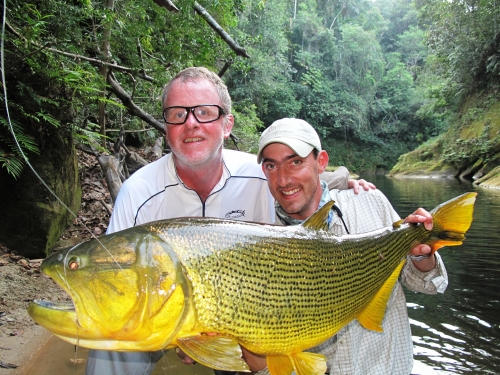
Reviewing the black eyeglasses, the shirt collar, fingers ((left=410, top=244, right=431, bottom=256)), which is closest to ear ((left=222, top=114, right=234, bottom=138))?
the black eyeglasses

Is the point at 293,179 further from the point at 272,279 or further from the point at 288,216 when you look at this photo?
the point at 272,279

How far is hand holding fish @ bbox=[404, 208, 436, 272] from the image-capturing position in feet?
7.97

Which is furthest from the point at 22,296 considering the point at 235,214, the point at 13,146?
the point at 235,214

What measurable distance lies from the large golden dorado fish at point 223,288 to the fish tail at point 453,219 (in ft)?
0.07

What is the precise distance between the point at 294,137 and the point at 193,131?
2.37 ft

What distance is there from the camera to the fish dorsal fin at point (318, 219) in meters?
2.21

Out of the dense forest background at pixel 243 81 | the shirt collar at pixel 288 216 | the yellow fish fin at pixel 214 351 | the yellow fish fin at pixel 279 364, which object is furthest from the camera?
the dense forest background at pixel 243 81

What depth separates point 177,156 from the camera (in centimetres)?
294

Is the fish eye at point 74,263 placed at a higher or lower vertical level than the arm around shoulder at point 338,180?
lower

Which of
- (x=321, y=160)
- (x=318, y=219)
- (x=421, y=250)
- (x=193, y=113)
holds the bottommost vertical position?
(x=421, y=250)

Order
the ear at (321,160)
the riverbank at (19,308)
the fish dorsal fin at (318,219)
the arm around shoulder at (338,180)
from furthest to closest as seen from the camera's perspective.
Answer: the riverbank at (19,308), the arm around shoulder at (338,180), the ear at (321,160), the fish dorsal fin at (318,219)

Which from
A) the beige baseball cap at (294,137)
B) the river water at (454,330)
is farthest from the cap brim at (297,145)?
the river water at (454,330)

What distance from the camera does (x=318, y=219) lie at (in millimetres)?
2230

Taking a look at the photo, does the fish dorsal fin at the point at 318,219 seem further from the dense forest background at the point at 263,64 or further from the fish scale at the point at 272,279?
the dense forest background at the point at 263,64
